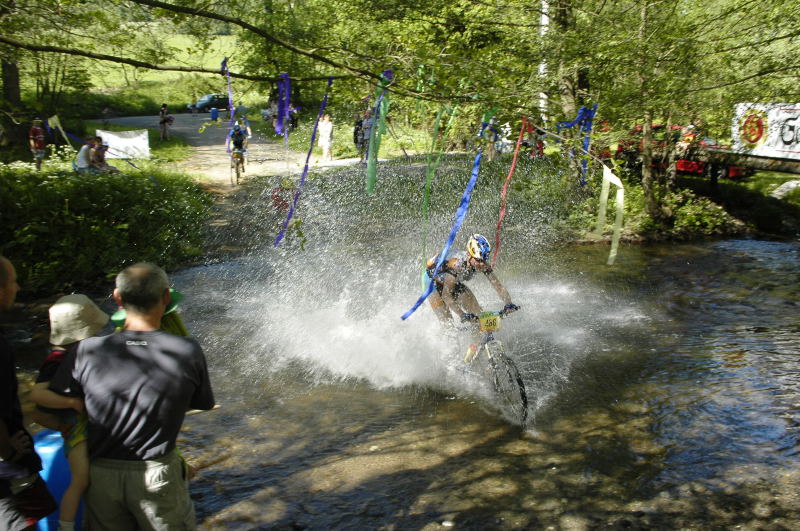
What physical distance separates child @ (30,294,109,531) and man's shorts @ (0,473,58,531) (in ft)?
0.28

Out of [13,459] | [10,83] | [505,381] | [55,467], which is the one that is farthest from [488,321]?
[10,83]

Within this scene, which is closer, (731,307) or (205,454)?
(205,454)

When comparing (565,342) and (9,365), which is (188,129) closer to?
(565,342)

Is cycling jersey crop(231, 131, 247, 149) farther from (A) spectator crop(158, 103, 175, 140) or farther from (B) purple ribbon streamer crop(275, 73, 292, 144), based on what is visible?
(B) purple ribbon streamer crop(275, 73, 292, 144)

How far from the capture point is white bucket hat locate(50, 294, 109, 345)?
3.38m

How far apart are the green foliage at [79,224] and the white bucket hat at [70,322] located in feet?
27.7

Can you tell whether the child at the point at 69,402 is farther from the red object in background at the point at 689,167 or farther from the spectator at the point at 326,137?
the red object in background at the point at 689,167

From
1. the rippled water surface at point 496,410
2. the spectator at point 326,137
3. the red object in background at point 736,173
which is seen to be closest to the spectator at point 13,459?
the rippled water surface at point 496,410

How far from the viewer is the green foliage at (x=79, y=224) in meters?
10.9


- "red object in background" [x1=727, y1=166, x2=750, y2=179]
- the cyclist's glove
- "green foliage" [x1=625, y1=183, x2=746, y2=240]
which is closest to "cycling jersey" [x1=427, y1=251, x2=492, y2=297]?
the cyclist's glove

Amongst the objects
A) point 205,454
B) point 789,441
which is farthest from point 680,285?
point 205,454

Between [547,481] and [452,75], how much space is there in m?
4.08

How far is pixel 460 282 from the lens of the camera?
27.6ft

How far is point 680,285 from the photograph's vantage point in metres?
13.4
